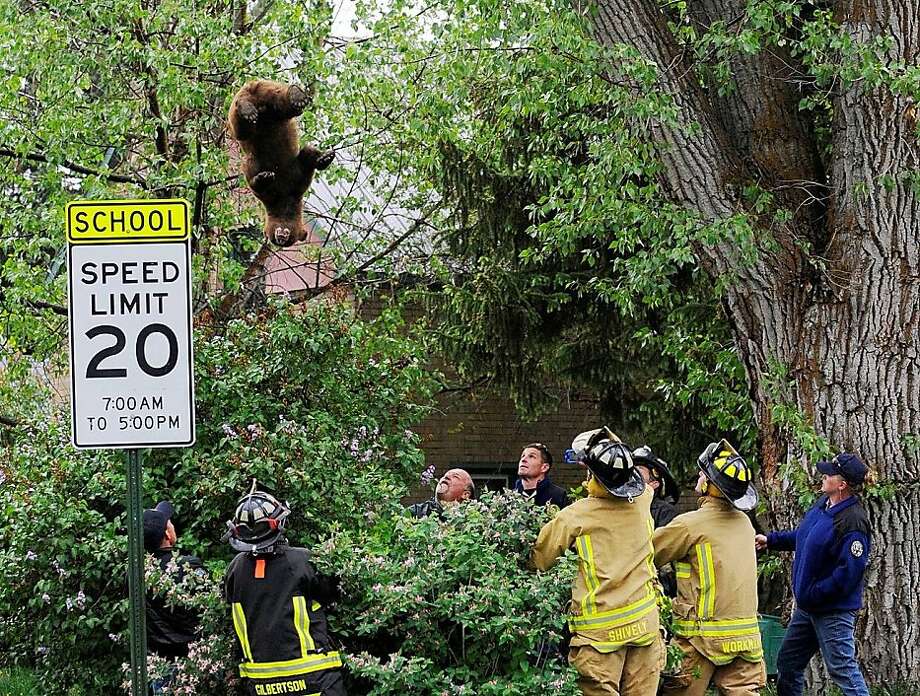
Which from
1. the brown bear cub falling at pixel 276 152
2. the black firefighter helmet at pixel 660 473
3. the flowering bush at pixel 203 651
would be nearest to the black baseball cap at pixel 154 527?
the flowering bush at pixel 203 651

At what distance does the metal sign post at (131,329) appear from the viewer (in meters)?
5.35

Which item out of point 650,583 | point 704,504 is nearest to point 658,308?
point 704,504

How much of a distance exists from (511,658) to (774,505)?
481 centimetres

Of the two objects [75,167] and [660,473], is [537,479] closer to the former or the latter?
[660,473]

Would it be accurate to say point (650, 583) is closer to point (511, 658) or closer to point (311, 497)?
point (511, 658)

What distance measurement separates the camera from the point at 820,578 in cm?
888

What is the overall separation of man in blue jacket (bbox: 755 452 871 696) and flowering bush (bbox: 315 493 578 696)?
9.19 feet

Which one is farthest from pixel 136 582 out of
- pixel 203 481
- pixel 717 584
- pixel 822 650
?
pixel 822 650

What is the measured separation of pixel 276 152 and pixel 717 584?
148 inches

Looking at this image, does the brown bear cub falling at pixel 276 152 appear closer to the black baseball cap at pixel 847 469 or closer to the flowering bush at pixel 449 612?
the flowering bush at pixel 449 612

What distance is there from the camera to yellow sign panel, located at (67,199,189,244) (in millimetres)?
5480

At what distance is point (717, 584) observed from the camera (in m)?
7.96

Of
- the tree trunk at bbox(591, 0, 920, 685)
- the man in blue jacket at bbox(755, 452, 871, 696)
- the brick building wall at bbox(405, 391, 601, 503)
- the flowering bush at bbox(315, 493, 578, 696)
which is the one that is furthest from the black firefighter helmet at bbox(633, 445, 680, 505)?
the brick building wall at bbox(405, 391, 601, 503)

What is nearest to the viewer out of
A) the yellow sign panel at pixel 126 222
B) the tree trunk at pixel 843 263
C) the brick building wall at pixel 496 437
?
the yellow sign panel at pixel 126 222
